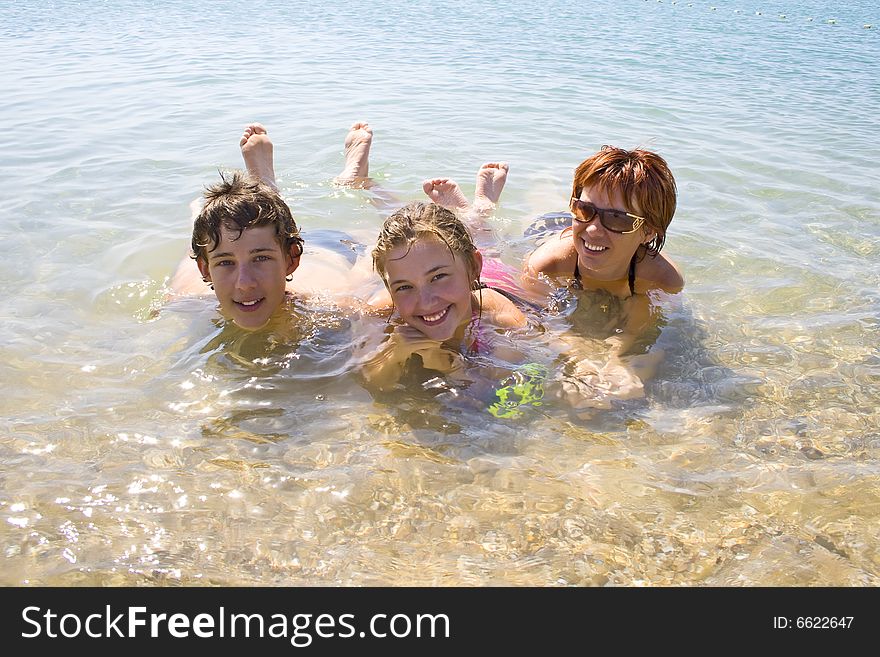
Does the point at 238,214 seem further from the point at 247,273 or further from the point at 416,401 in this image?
the point at 416,401

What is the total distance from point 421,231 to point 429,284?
0.81ft

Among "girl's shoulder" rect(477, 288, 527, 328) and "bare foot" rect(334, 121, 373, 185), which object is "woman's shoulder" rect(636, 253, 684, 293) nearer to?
"girl's shoulder" rect(477, 288, 527, 328)

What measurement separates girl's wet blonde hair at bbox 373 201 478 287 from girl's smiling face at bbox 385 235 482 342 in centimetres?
2

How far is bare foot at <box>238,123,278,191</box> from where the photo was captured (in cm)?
570

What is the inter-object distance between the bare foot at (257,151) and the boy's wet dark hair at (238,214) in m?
1.66

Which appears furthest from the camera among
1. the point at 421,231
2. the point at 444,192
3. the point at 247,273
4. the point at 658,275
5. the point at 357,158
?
the point at 357,158

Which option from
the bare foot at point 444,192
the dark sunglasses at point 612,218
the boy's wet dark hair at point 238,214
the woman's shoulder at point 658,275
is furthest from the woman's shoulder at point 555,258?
the boy's wet dark hair at point 238,214

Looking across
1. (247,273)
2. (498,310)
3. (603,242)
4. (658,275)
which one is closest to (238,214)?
(247,273)

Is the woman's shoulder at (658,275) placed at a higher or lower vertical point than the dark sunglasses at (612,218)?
lower

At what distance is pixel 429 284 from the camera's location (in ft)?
11.6

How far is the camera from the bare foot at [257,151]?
570 centimetres

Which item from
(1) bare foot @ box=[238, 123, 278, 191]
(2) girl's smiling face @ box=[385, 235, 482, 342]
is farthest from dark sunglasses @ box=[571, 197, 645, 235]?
(1) bare foot @ box=[238, 123, 278, 191]

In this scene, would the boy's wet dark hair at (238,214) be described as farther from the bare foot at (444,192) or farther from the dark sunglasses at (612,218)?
the bare foot at (444,192)

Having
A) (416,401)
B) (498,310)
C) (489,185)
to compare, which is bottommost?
(416,401)
